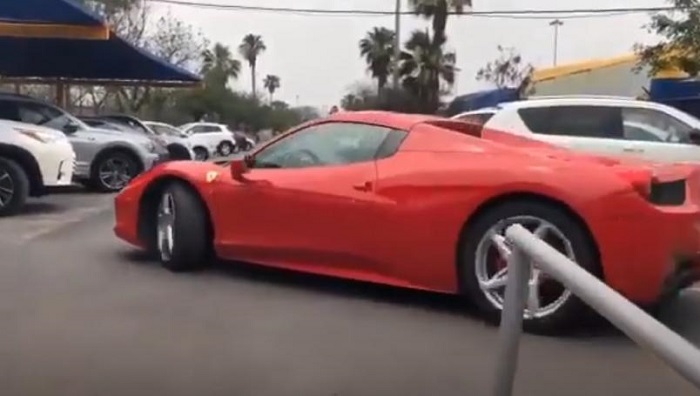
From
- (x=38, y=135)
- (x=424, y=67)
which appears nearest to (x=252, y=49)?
(x=424, y=67)

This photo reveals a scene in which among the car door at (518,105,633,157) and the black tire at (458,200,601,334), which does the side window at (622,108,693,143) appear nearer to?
the car door at (518,105,633,157)

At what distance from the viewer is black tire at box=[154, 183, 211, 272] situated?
7.69 m

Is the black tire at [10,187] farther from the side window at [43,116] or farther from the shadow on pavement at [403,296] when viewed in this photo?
the side window at [43,116]

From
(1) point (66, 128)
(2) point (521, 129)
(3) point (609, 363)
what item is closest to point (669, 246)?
(3) point (609, 363)

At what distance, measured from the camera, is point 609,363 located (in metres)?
5.38

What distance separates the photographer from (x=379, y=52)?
61750mm

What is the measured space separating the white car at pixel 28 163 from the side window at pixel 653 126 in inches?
263

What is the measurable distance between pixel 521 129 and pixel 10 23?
855cm

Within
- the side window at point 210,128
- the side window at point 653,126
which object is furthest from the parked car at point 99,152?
the side window at point 210,128

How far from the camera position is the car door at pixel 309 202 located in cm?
685

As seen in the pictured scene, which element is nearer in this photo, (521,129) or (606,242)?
(606,242)

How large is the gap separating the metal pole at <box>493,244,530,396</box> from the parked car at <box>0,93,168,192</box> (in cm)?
1357

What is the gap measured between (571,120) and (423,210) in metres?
6.01

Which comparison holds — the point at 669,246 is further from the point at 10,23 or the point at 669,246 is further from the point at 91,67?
the point at 91,67
